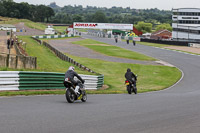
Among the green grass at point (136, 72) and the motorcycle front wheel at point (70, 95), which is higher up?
the motorcycle front wheel at point (70, 95)

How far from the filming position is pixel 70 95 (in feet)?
47.0

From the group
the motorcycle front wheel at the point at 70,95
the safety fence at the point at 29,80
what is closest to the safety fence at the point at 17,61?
the safety fence at the point at 29,80

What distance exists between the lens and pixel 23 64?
24.9 metres

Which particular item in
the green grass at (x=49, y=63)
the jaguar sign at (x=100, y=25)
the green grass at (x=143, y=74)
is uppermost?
the jaguar sign at (x=100, y=25)

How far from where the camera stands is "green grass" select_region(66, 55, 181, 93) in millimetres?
32969

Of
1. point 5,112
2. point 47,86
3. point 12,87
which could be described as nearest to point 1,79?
point 12,87

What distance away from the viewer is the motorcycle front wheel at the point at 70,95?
46.4 ft

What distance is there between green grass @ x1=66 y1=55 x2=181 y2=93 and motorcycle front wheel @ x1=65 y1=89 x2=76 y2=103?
16.2 m

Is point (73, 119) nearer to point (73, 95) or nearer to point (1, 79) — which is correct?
point (73, 95)

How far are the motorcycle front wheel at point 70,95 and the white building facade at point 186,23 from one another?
366 feet

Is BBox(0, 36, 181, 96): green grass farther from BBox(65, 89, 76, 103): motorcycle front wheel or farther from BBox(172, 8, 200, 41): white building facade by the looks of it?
BBox(172, 8, 200, 41): white building facade

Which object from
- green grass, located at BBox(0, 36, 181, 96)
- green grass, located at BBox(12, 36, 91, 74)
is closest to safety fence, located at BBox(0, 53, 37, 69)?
green grass, located at BBox(12, 36, 91, 74)

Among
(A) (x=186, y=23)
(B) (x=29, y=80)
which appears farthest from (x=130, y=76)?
(A) (x=186, y=23)

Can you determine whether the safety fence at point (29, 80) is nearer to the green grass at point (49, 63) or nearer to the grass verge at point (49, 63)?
the grass verge at point (49, 63)
